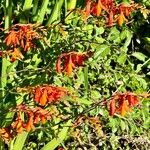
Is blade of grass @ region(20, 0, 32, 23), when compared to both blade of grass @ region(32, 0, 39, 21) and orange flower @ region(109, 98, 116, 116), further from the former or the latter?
orange flower @ region(109, 98, 116, 116)

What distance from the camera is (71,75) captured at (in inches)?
82.1

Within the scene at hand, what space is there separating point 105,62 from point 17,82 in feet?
2.28

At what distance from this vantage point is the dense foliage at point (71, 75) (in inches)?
73.2

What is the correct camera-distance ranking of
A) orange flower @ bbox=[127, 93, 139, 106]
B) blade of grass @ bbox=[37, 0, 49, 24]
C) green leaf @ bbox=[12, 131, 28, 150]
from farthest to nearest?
blade of grass @ bbox=[37, 0, 49, 24], green leaf @ bbox=[12, 131, 28, 150], orange flower @ bbox=[127, 93, 139, 106]

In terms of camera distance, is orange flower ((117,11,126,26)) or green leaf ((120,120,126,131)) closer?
orange flower ((117,11,126,26))

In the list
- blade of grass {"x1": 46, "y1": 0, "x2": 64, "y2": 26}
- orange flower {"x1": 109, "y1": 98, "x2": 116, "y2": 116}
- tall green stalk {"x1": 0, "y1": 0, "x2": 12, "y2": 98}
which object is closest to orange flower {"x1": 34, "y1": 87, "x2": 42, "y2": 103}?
orange flower {"x1": 109, "y1": 98, "x2": 116, "y2": 116}

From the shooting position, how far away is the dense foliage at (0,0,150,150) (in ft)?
6.10

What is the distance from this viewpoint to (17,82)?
2.12m

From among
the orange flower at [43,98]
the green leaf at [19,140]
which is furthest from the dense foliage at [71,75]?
the orange flower at [43,98]

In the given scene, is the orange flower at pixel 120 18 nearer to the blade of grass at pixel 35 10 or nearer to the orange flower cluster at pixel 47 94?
the orange flower cluster at pixel 47 94

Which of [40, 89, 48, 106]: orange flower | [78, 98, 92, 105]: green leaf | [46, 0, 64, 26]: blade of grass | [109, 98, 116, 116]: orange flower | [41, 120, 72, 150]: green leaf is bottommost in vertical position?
[41, 120, 72, 150]: green leaf

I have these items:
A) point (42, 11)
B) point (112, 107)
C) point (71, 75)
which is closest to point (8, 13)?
point (42, 11)

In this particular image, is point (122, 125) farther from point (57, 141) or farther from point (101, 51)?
point (57, 141)

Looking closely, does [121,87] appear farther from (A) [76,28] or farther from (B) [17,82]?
(B) [17,82]
